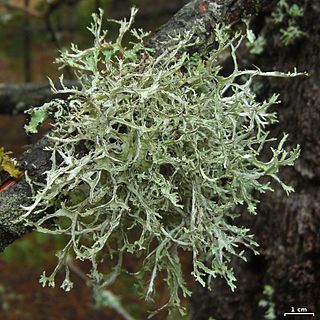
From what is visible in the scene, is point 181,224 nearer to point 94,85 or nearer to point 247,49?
point 94,85

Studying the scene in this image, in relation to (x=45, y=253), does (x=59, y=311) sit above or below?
below

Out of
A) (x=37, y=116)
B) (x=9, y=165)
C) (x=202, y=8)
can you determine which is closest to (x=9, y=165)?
(x=9, y=165)

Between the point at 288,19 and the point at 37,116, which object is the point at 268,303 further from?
the point at 37,116

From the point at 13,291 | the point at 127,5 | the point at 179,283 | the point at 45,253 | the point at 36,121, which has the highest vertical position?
the point at 127,5

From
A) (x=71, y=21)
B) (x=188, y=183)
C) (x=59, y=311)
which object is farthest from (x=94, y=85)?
(x=71, y=21)

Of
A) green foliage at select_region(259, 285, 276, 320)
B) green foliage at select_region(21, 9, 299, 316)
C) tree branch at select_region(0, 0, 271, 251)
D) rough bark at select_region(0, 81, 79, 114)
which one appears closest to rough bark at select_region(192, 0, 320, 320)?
green foliage at select_region(259, 285, 276, 320)

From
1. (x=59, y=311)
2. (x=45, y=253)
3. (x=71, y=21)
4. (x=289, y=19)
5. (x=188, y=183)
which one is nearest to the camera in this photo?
(x=188, y=183)

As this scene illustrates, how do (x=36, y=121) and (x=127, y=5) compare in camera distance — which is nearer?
(x=36, y=121)
